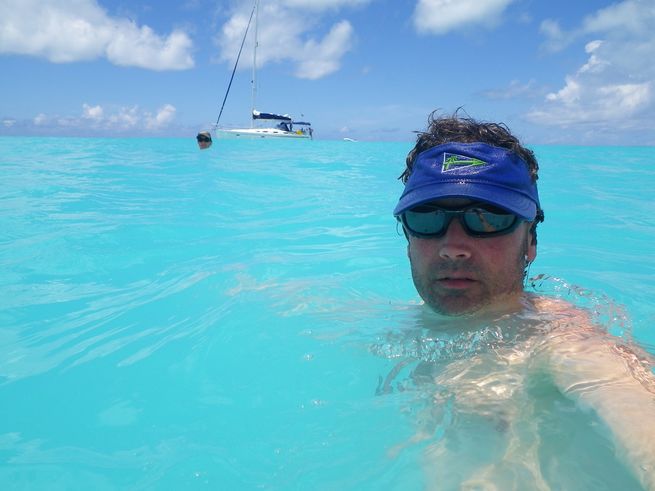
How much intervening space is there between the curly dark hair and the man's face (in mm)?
329

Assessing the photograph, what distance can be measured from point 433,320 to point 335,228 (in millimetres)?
4910

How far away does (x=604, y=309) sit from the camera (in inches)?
131

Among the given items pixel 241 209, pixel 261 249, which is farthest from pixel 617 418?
pixel 241 209

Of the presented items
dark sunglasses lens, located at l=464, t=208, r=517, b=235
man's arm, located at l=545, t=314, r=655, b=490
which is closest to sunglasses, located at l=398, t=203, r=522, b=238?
dark sunglasses lens, located at l=464, t=208, r=517, b=235

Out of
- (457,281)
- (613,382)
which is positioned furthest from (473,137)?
(613,382)

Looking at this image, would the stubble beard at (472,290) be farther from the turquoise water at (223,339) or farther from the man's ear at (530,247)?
the turquoise water at (223,339)

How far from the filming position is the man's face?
201cm

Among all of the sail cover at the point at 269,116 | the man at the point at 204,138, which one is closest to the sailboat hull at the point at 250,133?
the sail cover at the point at 269,116

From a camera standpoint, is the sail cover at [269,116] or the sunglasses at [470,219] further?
the sail cover at [269,116]

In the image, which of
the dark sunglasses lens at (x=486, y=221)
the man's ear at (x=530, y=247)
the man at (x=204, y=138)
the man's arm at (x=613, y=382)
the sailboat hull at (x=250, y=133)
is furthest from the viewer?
the sailboat hull at (x=250, y=133)

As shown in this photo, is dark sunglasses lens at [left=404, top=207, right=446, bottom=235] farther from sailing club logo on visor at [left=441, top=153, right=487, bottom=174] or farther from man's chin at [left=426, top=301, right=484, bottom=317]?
man's chin at [left=426, top=301, right=484, bottom=317]

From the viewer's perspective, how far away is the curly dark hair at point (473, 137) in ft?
7.74

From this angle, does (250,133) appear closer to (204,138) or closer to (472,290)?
(204,138)

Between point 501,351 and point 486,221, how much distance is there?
59cm
